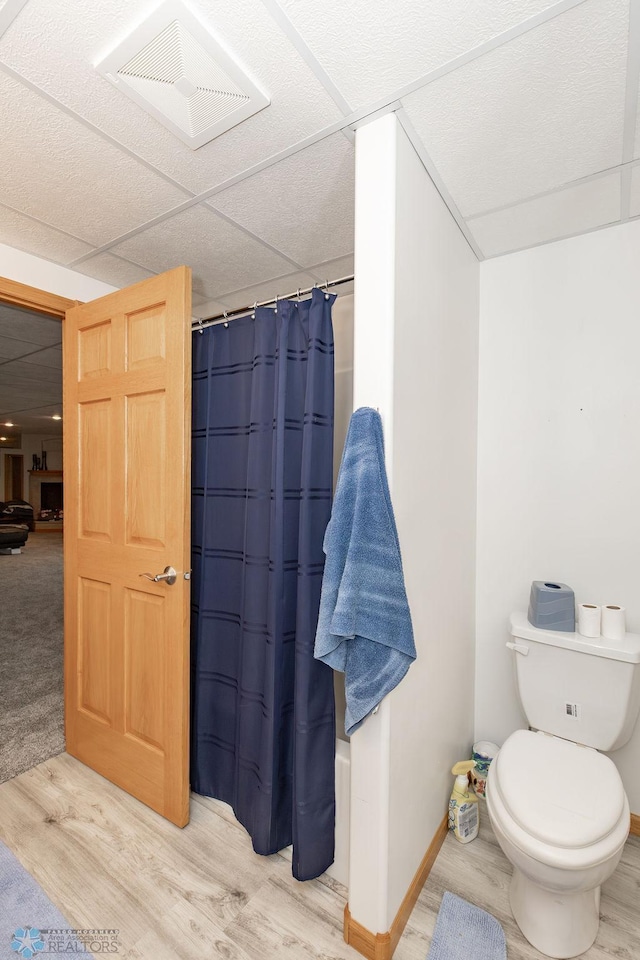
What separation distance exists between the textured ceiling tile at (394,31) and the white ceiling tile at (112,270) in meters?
1.43

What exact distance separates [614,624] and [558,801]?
654 mm

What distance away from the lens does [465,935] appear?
136 centimetres

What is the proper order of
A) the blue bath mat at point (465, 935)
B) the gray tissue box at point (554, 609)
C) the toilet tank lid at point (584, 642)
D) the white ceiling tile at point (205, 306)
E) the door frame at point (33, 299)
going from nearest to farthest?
1. the blue bath mat at point (465, 935)
2. the toilet tank lid at point (584, 642)
3. the gray tissue box at point (554, 609)
4. the door frame at point (33, 299)
5. the white ceiling tile at point (205, 306)

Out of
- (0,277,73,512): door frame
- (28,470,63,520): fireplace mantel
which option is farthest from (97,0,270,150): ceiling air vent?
(28,470,63,520): fireplace mantel

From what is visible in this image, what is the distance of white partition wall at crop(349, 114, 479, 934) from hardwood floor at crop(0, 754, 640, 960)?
0.17 meters

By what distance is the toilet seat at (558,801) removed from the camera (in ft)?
3.96

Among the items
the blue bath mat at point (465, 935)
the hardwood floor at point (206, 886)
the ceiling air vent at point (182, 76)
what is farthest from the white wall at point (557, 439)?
the ceiling air vent at point (182, 76)

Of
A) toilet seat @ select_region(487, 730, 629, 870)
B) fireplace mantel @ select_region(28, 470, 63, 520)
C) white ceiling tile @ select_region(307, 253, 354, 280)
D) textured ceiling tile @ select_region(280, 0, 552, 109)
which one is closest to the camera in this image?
textured ceiling tile @ select_region(280, 0, 552, 109)

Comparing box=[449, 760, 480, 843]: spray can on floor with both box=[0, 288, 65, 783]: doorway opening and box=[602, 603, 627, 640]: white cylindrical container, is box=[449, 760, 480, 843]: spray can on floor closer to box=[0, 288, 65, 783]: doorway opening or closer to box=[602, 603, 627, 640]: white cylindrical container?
box=[602, 603, 627, 640]: white cylindrical container

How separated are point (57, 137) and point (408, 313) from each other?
1176 millimetres

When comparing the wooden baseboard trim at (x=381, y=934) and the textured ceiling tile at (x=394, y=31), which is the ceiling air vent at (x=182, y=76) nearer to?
the textured ceiling tile at (x=394, y=31)

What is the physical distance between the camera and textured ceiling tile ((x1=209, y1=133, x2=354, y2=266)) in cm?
145

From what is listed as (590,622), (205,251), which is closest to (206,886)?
(590,622)

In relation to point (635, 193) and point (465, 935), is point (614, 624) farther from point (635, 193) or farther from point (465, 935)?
point (635, 193)
